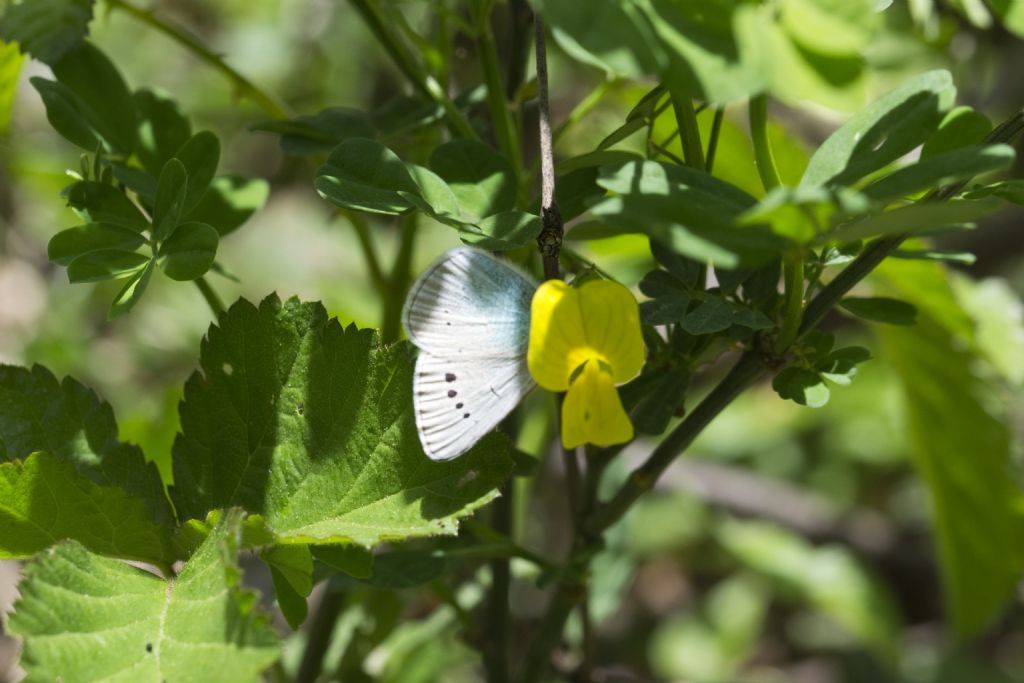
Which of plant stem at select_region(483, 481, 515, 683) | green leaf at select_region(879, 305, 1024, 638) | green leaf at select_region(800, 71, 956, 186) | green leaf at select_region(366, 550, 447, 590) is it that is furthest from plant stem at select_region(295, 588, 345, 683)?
green leaf at select_region(879, 305, 1024, 638)

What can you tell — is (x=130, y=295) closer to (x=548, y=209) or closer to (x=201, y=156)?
(x=201, y=156)

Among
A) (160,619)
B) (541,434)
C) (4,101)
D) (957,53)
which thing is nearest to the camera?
(160,619)

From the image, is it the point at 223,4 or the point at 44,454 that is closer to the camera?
the point at 44,454

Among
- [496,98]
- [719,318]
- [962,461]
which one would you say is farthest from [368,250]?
[962,461]

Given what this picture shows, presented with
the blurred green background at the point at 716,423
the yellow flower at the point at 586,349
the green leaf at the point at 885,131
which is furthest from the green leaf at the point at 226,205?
the blurred green background at the point at 716,423

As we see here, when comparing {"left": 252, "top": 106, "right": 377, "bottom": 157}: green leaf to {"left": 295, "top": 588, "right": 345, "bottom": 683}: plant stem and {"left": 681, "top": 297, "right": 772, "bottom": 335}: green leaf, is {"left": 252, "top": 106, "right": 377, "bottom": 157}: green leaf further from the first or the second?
{"left": 295, "top": 588, "right": 345, "bottom": 683}: plant stem

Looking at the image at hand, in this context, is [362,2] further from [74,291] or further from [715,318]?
[74,291]

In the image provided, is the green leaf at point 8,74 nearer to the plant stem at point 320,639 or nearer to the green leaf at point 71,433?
the green leaf at point 71,433

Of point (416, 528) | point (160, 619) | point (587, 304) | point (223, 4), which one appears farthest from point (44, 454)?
point (223, 4)
